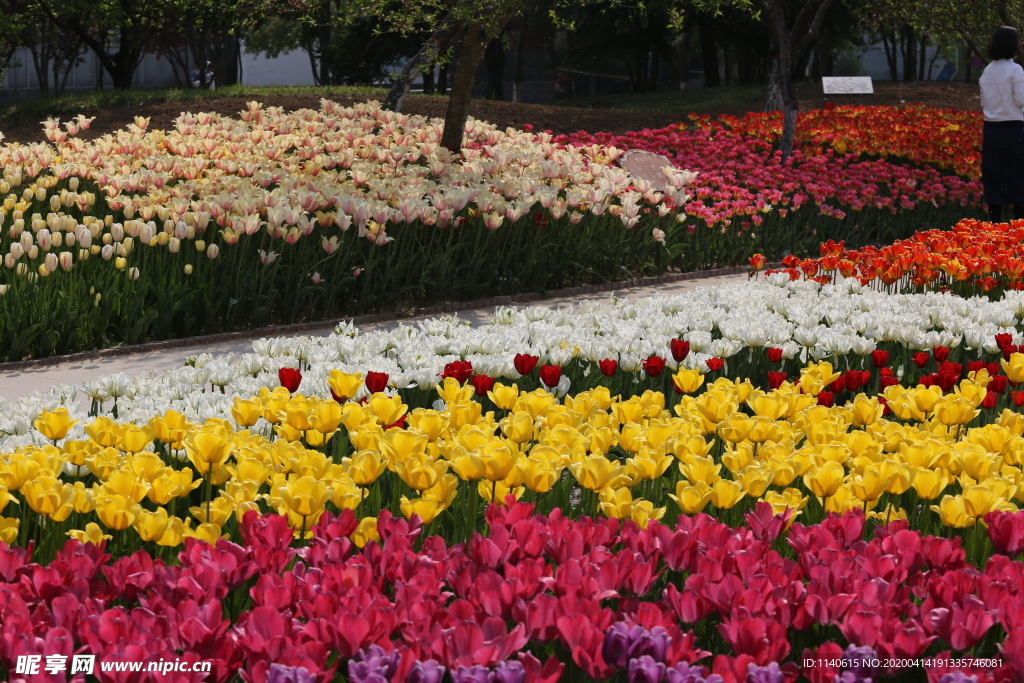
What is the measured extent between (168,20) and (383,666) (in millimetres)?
30463

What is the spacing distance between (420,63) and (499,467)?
39.6ft

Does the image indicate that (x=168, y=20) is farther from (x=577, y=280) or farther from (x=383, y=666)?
(x=383, y=666)

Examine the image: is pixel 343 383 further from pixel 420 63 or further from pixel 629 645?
pixel 420 63

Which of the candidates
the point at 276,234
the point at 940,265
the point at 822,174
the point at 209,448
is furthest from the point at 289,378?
the point at 822,174

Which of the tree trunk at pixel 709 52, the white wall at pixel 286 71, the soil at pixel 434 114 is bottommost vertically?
the soil at pixel 434 114

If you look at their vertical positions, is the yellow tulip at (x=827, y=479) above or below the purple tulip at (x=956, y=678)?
above

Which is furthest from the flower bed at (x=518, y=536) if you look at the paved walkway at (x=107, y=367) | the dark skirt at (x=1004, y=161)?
the dark skirt at (x=1004, y=161)

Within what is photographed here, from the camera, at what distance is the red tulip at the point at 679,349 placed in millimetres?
4660

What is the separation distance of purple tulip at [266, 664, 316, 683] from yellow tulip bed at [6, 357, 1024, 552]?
725 millimetres

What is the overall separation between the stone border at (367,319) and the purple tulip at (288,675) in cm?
424

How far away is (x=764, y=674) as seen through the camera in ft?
5.86

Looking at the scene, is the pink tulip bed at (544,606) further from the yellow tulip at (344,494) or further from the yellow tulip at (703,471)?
the yellow tulip at (703,471)

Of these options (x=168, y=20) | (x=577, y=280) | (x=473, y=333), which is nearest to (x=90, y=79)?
(x=168, y=20)

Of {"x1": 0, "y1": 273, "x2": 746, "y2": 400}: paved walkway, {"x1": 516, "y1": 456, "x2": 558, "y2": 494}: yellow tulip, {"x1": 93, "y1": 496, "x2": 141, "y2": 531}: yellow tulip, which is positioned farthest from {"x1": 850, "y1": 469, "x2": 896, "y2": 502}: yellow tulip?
{"x1": 0, "y1": 273, "x2": 746, "y2": 400}: paved walkway
